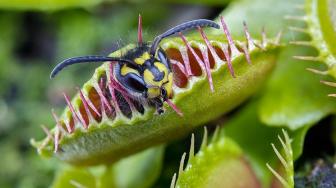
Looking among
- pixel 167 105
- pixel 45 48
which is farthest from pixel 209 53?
pixel 45 48

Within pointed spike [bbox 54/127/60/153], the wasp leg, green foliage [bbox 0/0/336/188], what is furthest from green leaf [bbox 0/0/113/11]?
the wasp leg

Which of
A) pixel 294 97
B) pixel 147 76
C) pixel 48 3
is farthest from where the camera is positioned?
pixel 48 3

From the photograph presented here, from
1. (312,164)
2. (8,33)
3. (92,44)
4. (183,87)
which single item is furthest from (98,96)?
(8,33)

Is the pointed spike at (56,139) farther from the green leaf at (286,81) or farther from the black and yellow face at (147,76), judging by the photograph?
the green leaf at (286,81)

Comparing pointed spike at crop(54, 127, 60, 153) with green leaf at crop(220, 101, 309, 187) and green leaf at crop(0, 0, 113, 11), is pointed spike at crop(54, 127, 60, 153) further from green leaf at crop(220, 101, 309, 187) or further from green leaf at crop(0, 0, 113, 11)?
green leaf at crop(0, 0, 113, 11)

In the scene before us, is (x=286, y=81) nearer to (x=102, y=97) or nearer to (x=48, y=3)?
(x=102, y=97)

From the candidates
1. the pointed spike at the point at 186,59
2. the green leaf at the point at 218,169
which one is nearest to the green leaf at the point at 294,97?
the green leaf at the point at 218,169

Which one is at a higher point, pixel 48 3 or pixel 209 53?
pixel 48 3

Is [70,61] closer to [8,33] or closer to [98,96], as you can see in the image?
[98,96]
